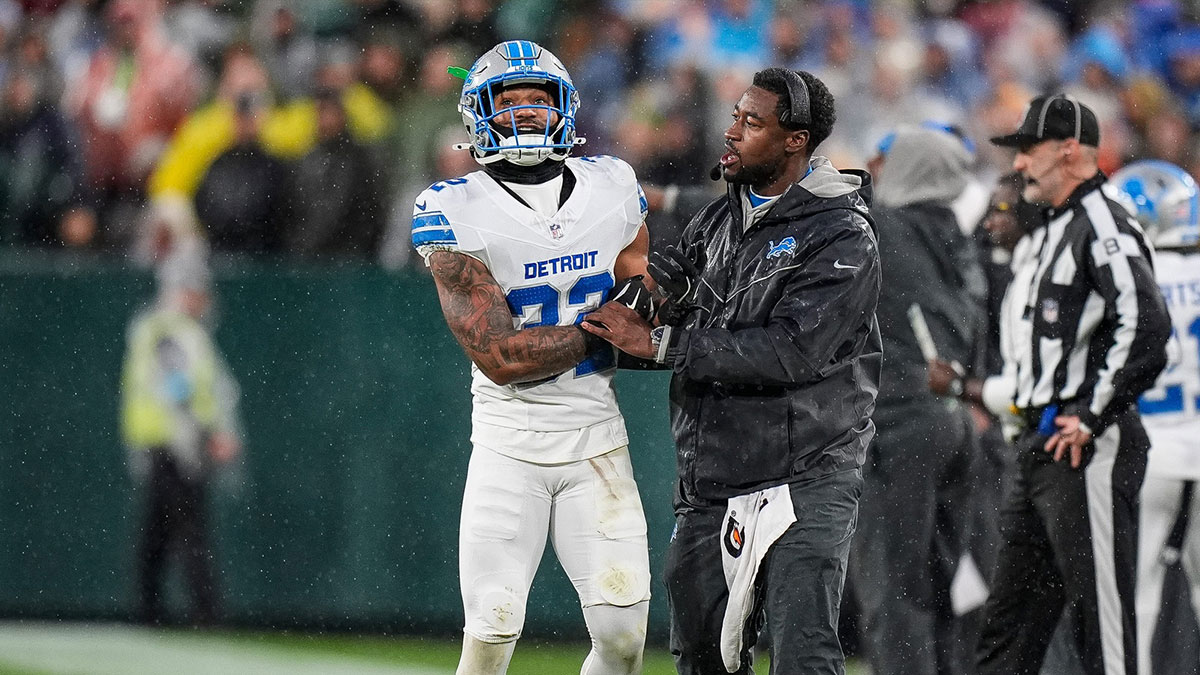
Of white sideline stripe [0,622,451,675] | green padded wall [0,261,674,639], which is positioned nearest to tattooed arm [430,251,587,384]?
white sideline stripe [0,622,451,675]

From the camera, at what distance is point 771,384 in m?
4.08

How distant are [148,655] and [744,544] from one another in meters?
3.83

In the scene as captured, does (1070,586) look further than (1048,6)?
No

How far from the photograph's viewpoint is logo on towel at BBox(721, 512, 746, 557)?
413cm

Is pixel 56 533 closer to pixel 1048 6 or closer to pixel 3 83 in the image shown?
pixel 3 83

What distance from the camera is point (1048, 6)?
1025 centimetres

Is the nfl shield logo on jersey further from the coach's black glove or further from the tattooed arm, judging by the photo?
the tattooed arm

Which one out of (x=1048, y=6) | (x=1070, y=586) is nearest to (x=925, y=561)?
(x=1070, y=586)

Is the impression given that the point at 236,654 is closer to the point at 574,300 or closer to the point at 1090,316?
the point at 574,300

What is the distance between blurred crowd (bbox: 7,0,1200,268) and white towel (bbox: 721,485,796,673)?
4144 mm

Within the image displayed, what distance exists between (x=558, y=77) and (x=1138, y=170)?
2900 mm

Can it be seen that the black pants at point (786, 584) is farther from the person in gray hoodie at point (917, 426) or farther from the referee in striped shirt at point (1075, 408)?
the person in gray hoodie at point (917, 426)

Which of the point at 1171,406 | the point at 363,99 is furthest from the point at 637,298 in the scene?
the point at 363,99

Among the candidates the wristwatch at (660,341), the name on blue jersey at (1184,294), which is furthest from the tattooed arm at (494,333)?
the name on blue jersey at (1184,294)
